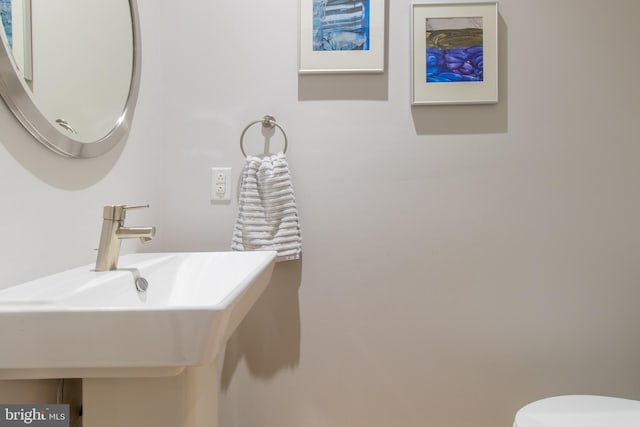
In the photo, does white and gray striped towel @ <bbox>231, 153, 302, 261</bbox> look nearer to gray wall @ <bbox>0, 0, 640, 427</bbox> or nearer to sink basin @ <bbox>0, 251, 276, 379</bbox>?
gray wall @ <bbox>0, 0, 640, 427</bbox>

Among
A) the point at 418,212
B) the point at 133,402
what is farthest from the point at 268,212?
the point at 133,402

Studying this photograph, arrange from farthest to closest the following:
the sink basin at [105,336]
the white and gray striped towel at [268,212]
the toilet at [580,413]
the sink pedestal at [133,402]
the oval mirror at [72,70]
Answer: the white and gray striped towel at [268,212] → the toilet at [580,413] → the oval mirror at [72,70] → the sink pedestal at [133,402] → the sink basin at [105,336]

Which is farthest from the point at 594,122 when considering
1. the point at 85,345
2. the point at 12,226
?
the point at 12,226

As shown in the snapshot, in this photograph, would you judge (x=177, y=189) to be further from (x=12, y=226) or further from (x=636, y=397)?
(x=636, y=397)

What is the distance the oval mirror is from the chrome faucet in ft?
0.59

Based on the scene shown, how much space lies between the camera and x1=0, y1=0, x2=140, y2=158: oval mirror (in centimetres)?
76

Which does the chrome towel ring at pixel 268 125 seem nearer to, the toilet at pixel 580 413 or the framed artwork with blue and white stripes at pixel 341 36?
the framed artwork with blue and white stripes at pixel 341 36

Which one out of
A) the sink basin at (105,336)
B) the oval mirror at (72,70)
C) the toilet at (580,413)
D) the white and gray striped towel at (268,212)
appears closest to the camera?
the sink basin at (105,336)

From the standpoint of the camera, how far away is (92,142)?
0.98 meters

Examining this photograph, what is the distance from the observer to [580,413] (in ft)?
3.51

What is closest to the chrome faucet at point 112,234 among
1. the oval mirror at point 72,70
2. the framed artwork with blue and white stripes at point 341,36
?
the oval mirror at point 72,70

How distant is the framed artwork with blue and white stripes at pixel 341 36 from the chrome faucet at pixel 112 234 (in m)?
0.79

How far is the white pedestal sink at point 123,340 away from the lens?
506 millimetres

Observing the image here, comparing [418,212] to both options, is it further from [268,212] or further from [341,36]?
[341,36]
